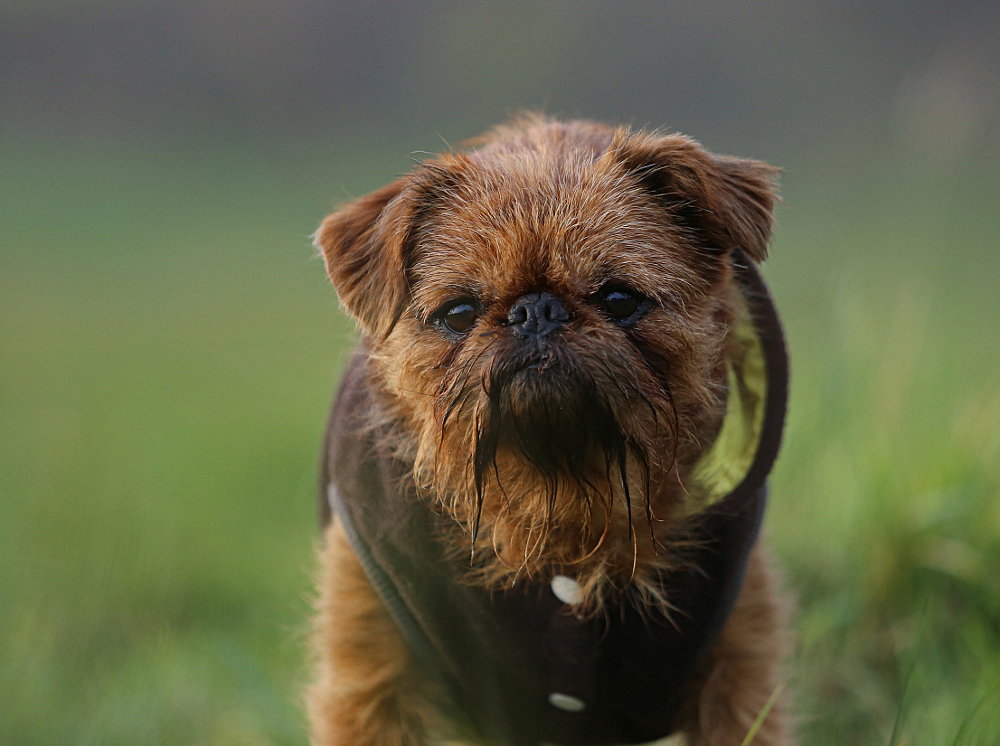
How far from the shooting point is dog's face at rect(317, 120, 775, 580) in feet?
7.45

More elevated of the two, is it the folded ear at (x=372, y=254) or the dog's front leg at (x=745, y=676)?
the folded ear at (x=372, y=254)

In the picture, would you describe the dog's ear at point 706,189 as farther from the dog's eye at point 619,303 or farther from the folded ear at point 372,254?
the folded ear at point 372,254

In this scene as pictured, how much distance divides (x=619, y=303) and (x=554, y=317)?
8.2 inches

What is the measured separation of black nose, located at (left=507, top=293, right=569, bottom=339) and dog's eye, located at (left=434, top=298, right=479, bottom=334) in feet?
0.49

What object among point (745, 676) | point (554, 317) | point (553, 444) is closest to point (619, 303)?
point (554, 317)

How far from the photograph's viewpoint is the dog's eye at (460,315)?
7.91ft

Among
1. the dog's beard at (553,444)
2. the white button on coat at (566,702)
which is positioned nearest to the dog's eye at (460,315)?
the dog's beard at (553,444)

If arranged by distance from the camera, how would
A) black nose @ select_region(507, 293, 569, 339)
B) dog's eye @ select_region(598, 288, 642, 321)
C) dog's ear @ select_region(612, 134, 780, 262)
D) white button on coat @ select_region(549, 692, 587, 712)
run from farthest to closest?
white button on coat @ select_region(549, 692, 587, 712), dog's ear @ select_region(612, 134, 780, 262), dog's eye @ select_region(598, 288, 642, 321), black nose @ select_region(507, 293, 569, 339)

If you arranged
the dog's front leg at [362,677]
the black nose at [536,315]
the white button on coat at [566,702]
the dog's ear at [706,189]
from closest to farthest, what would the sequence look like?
1. the black nose at [536,315]
2. the dog's ear at [706,189]
3. the white button on coat at [566,702]
4. the dog's front leg at [362,677]

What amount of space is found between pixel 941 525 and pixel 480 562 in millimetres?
2262

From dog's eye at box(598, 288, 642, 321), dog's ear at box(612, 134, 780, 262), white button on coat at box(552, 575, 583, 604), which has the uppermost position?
dog's ear at box(612, 134, 780, 262)

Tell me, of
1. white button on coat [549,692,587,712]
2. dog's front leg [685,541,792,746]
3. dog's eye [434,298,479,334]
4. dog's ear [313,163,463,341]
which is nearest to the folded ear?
dog's ear [313,163,463,341]

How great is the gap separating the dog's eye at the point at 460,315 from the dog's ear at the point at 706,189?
1.93 ft

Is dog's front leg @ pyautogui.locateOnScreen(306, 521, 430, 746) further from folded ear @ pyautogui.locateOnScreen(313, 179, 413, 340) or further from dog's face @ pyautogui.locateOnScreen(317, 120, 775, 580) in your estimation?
folded ear @ pyautogui.locateOnScreen(313, 179, 413, 340)
